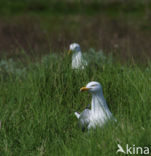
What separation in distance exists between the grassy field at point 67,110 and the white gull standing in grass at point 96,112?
0.14 meters

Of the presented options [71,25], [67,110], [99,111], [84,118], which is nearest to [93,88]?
[99,111]

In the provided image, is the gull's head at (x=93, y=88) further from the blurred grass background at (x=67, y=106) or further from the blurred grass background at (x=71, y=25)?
the blurred grass background at (x=71, y=25)

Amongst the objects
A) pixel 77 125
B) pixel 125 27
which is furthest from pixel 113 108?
pixel 125 27

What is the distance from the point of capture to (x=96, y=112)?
441 cm

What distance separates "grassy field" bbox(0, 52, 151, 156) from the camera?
152 inches

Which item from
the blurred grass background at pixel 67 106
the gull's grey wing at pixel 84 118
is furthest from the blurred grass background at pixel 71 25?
the gull's grey wing at pixel 84 118

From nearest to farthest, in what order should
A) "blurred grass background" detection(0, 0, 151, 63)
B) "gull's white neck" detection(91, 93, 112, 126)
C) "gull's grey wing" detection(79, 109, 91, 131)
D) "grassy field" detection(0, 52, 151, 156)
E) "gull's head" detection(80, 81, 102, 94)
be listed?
"grassy field" detection(0, 52, 151, 156), "gull's white neck" detection(91, 93, 112, 126), "gull's head" detection(80, 81, 102, 94), "gull's grey wing" detection(79, 109, 91, 131), "blurred grass background" detection(0, 0, 151, 63)

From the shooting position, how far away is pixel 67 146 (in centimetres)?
417

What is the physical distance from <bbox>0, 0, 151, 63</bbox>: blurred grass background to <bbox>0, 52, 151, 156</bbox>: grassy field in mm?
5077

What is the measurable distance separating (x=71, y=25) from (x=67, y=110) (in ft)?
50.0

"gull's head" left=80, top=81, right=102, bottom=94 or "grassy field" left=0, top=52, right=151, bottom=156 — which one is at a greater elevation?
"gull's head" left=80, top=81, right=102, bottom=94

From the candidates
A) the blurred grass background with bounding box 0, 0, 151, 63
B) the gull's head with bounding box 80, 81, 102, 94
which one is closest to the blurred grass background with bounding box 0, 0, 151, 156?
the gull's head with bounding box 80, 81, 102, 94

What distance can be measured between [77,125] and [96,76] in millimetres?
993

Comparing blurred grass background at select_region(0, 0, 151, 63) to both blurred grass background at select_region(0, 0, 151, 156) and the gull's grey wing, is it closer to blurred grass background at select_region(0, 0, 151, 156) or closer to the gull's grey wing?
blurred grass background at select_region(0, 0, 151, 156)
